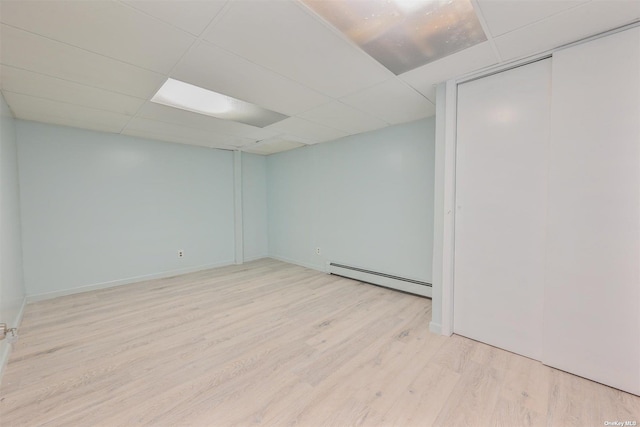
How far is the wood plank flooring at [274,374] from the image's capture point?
1.40m

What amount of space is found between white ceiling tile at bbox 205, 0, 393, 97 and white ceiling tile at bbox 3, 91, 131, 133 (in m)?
2.22

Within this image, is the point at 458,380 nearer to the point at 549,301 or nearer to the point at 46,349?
the point at 549,301

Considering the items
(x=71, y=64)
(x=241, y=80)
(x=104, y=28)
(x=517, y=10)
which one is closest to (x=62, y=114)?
(x=71, y=64)

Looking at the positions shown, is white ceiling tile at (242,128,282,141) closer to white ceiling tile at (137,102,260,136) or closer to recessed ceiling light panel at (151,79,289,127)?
white ceiling tile at (137,102,260,136)

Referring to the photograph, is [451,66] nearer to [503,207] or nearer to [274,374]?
[503,207]

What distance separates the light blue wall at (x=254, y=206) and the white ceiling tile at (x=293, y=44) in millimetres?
3501

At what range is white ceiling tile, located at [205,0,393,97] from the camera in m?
1.37

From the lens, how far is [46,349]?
2062 mm

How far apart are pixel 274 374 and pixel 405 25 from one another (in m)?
2.50

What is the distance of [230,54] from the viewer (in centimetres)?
173

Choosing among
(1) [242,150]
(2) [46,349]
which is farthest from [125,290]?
(1) [242,150]

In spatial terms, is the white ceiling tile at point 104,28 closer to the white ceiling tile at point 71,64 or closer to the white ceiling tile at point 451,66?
the white ceiling tile at point 71,64

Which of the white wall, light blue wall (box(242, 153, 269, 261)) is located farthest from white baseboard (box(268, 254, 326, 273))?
the white wall

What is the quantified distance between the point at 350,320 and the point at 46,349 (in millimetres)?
2702
